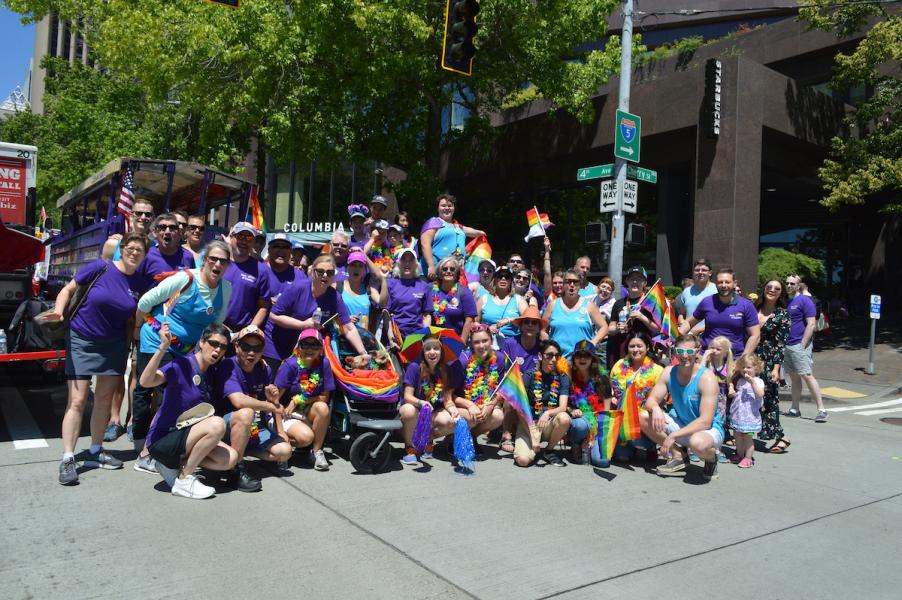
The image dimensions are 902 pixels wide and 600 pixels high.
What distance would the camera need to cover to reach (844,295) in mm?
22203

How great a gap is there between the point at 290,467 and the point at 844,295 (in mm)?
21638

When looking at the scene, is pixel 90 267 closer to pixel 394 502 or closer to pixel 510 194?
pixel 394 502

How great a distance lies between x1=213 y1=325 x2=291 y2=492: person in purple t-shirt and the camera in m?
4.99

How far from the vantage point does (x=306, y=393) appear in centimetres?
554

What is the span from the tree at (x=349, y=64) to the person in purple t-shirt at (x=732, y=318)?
27.5 feet

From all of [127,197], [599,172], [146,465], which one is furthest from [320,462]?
[599,172]

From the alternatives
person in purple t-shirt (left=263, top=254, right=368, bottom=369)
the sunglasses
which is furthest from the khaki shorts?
the sunglasses

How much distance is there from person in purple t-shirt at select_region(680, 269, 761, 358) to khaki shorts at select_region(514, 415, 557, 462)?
2069mm

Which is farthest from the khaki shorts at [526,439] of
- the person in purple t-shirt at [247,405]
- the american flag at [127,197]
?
the american flag at [127,197]

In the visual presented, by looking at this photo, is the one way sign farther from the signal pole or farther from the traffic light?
the traffic light

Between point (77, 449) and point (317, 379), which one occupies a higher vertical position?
point (317, 379)

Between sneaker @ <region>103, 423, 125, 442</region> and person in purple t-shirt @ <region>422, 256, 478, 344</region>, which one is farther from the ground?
person in purple t-shirt @ <region>422, 256, 478, 344</region>

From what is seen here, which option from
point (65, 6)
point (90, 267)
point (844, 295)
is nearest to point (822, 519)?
point (90, 267)

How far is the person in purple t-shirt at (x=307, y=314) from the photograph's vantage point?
5.86m
